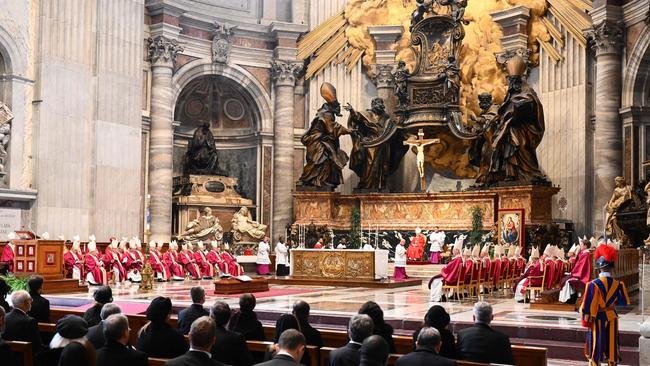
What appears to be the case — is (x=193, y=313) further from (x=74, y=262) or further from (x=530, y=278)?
(x=74, y=262)

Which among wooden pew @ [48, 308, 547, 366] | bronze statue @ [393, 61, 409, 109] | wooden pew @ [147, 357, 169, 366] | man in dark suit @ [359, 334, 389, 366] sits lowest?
wooden pew @ [48, 308, 547, 366]

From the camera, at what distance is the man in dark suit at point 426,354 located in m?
4.88

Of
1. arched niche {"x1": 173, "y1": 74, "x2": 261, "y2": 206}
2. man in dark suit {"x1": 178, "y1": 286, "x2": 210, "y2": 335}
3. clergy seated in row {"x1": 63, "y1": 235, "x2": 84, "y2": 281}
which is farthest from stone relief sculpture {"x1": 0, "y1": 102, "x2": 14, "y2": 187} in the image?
man in dark suit {"x1": 178, "y1": 286, "x2": 210, "y2": 335}

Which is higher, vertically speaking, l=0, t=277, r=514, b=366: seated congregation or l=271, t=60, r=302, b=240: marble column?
l=271, t=60, r=302, b=240: marble column

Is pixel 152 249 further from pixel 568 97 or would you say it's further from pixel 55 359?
pixel 55 359

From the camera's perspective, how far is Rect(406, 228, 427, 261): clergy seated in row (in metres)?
23.1

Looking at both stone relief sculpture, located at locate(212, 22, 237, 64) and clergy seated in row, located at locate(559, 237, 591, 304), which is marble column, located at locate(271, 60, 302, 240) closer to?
stone relief sculpture, located at locate(212, 22, 237, 64)

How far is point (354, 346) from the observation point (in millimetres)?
5152

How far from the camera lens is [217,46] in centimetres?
2634

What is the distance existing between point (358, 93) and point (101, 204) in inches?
375

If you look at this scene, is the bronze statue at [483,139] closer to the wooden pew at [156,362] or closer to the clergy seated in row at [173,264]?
the clergy seated in row at [173,264]

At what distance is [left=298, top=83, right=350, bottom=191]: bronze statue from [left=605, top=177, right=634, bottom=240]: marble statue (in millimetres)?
8732

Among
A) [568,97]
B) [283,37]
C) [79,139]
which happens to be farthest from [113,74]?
[568,97]

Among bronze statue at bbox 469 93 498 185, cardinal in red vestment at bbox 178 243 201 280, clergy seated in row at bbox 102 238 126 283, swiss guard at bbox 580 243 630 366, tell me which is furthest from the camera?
bronze statue at bbox 469 93 498 185
